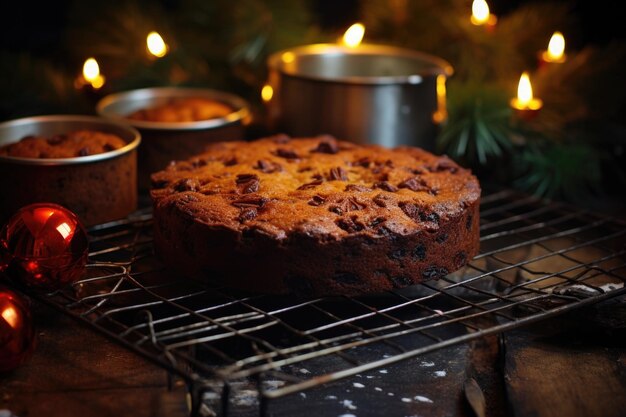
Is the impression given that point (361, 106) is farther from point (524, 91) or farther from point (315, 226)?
point (315, 226)

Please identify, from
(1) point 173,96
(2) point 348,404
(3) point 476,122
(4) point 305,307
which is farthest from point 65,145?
(3) point 476,122

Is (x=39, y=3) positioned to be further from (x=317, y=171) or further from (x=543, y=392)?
(x=543, y=392)

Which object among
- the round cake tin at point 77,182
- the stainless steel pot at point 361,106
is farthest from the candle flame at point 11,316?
the stainless steel pot at point 361,106

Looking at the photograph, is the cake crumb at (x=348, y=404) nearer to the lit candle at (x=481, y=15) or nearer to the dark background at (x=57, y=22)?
the lit candle at (x=481, y=15)

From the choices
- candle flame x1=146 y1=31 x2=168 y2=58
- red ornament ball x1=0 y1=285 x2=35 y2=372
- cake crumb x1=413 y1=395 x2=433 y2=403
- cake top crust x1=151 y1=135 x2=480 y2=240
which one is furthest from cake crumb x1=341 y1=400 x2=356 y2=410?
candle flame x1=146 y1=31 x2=168 y2=58

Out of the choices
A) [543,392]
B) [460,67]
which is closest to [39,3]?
[460,67]
